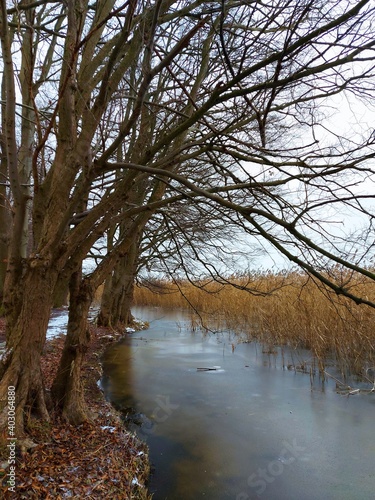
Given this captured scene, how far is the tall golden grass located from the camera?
19.5 feet

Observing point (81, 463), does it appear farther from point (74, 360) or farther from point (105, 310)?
point (105, 310)

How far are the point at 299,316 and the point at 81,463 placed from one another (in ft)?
17.8

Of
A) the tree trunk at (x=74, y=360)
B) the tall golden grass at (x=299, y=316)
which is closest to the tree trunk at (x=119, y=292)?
the tall golden grass at (x=299, y=316)

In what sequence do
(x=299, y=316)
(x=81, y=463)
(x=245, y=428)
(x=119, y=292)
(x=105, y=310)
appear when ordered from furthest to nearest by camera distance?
(x=119, y=292), (x=105, y=310), (x=299, y=316), (x=245, y=428), (x=81, y=463)

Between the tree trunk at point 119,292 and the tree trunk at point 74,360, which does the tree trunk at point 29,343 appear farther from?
the tree trunk at point 119,292

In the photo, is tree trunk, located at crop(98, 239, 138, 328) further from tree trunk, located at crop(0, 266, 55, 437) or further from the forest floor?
tree trunk, located at crop(0, 266, 55, 437)

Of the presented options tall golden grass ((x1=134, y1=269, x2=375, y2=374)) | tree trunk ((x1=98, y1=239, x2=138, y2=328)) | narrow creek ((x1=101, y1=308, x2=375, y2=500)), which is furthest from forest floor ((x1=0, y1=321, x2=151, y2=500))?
tree trunk ((x1=98, y1=239, x2=138, y2=328))

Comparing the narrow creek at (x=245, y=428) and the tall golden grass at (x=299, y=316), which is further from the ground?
the tall golden grass at (x=299, y=316)

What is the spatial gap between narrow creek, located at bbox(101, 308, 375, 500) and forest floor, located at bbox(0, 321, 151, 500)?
0.84ft

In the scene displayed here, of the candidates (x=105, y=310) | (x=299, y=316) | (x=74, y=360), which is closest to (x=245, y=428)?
(x=74, y=360)

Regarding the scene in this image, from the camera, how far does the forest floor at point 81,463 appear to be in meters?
2.27

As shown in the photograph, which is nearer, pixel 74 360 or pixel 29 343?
pixel 29 343

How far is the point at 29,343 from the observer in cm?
290

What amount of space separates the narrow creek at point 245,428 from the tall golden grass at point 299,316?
2.08ft
